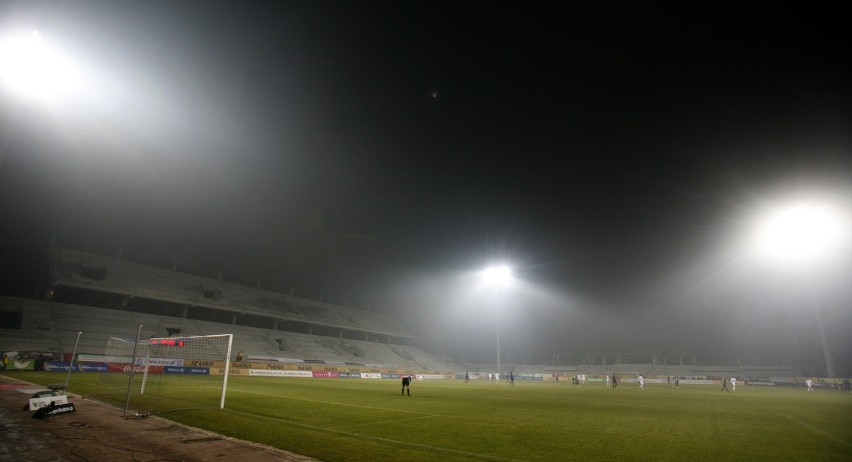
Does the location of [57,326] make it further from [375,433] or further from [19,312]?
[375,433]

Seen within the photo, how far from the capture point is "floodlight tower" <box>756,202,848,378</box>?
32.5 meters

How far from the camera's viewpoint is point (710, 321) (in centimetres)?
6656

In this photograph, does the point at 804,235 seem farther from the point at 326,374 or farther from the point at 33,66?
the point at 33,66

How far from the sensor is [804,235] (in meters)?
37.1

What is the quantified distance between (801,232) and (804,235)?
3.60 ft

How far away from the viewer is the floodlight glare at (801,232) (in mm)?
32562

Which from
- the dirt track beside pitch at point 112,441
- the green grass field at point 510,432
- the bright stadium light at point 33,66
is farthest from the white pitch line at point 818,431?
the bright stadium light at point 33,66

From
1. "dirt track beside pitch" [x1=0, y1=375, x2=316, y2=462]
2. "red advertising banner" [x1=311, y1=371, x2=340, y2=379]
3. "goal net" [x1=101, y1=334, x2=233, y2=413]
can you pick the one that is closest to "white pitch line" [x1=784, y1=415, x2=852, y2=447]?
"dirt track beside pitch" [x1=0, y1=375, x2=316, y2=462]

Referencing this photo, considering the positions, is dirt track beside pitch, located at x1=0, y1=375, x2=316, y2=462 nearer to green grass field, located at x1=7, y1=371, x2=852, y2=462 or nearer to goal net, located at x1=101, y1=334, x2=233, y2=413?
green grass field, located at x1=7, y1=371, x2=852, y2=462

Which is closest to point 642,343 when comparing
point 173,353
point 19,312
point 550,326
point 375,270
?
point 550,326

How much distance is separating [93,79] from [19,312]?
31.0 metres

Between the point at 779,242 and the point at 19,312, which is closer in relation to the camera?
the point at 19,312

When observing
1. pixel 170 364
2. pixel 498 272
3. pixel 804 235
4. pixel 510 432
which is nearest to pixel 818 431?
pixel 510 432

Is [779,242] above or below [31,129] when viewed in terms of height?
below
